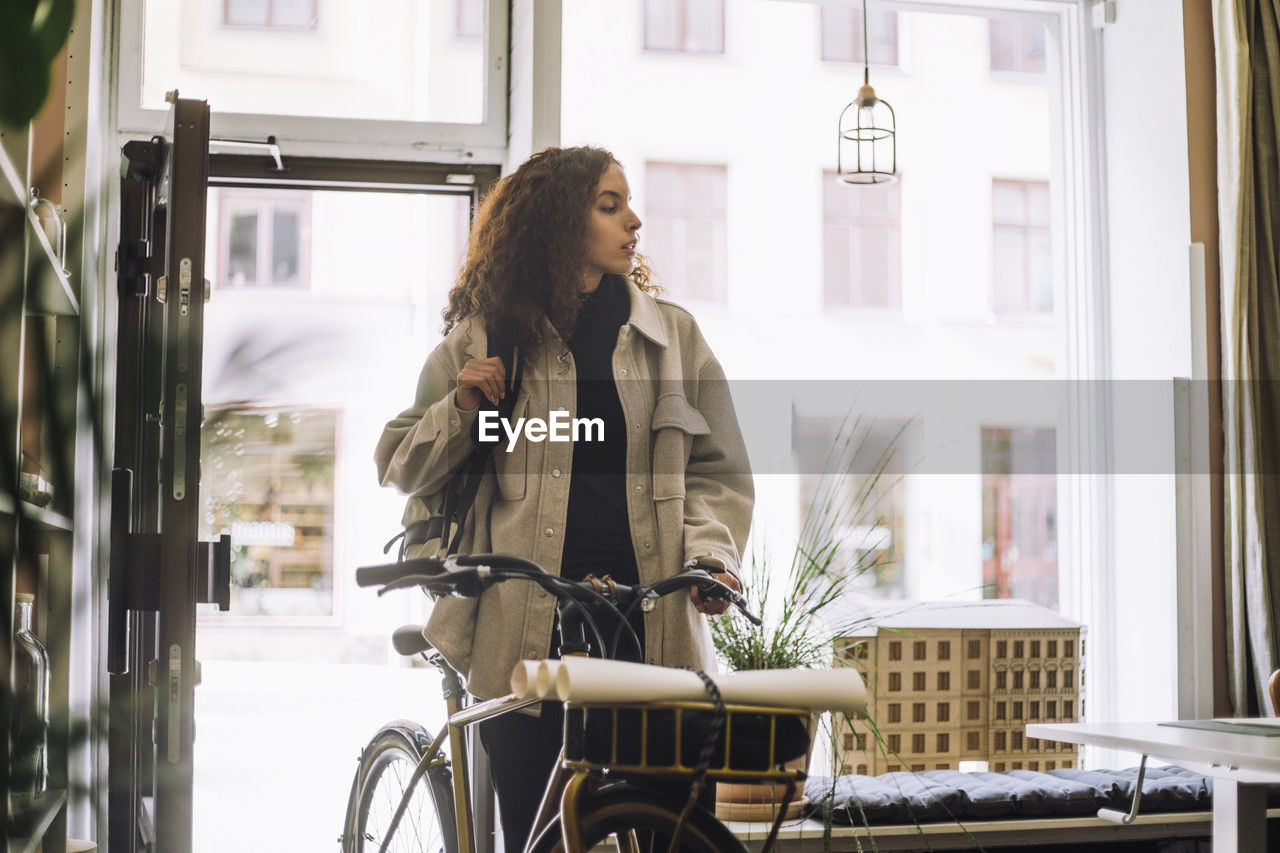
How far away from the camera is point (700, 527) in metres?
1.82

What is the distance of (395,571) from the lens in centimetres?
123

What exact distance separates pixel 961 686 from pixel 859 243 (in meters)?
1.17

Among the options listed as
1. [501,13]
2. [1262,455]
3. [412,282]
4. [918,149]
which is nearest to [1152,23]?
[918,149]

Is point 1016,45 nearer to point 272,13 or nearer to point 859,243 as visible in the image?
point 859,243

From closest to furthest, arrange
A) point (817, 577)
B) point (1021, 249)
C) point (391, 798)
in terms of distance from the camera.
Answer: point (391, 798), point (817, 577), point (1021, 249)

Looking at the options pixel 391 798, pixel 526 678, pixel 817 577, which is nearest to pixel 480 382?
pixel 526 678

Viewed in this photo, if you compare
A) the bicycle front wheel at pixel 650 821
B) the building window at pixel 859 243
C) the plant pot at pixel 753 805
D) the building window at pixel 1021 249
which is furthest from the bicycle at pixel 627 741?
the building window at pixel 1021 249

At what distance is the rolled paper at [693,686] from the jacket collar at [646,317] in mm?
965

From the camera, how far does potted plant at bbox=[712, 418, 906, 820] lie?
240cm

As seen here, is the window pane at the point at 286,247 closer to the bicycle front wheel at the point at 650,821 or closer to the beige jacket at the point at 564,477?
the beige jacket at the point at 564,477

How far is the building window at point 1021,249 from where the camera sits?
3234 millimetres

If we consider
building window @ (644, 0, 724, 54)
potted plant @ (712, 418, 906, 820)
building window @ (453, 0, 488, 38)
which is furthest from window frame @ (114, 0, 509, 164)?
potted plant @ (712, 418, 906, 820)

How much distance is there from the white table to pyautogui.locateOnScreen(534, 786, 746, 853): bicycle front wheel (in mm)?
725

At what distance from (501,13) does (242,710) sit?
69.8 inches
